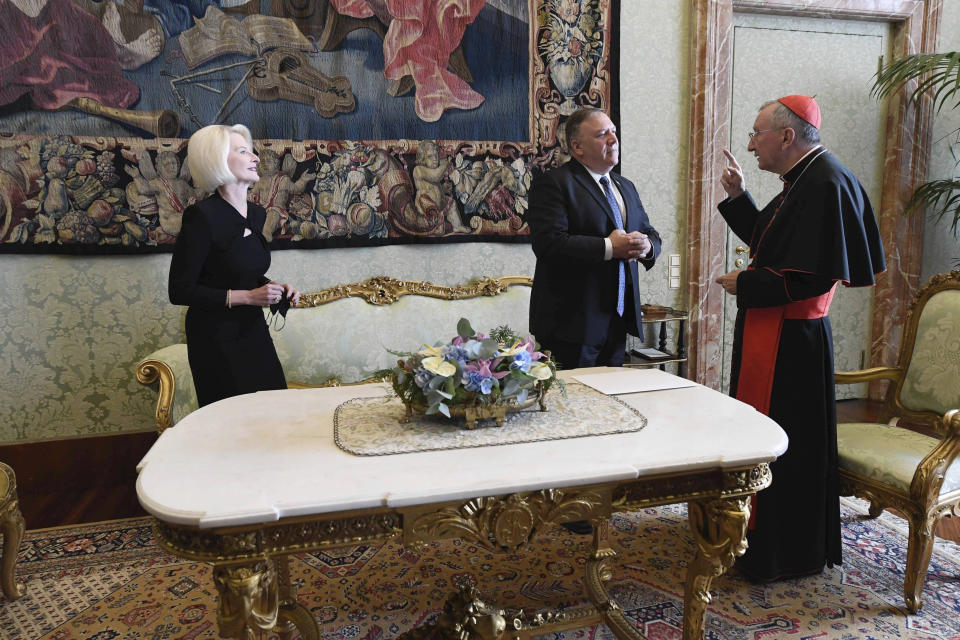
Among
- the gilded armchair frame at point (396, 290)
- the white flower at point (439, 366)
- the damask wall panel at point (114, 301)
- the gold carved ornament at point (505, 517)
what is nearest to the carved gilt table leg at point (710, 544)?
the gold carved ornament at point (505, 517)

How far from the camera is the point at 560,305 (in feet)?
9.82

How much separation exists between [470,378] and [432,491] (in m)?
0.41

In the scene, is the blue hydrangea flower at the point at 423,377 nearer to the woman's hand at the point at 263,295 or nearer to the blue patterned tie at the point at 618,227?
the woman's hand at the point at 263,295

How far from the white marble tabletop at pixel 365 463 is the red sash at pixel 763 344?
607 mm

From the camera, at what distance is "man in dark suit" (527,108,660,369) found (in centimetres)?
292

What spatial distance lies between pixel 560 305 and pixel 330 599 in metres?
1.59

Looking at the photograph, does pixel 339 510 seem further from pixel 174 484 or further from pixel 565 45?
pixel 565 45

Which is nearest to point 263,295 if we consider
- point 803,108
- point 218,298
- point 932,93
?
point 218,298

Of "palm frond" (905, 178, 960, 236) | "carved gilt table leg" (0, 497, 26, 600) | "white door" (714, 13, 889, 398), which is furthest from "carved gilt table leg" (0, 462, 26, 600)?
"palm frond" (905, 178, 960, 236)

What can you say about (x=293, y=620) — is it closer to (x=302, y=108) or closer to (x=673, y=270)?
(x=302, y=108)

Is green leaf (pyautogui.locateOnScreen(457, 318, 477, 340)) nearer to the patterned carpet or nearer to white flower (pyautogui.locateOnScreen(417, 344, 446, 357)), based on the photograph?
white flower (pyautogui.locateOnScreen(417, 344, 446, 357))

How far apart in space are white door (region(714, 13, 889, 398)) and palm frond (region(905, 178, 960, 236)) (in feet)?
0.97

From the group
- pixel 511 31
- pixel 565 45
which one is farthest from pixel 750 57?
pixel 511 31

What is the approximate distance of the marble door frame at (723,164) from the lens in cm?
427
